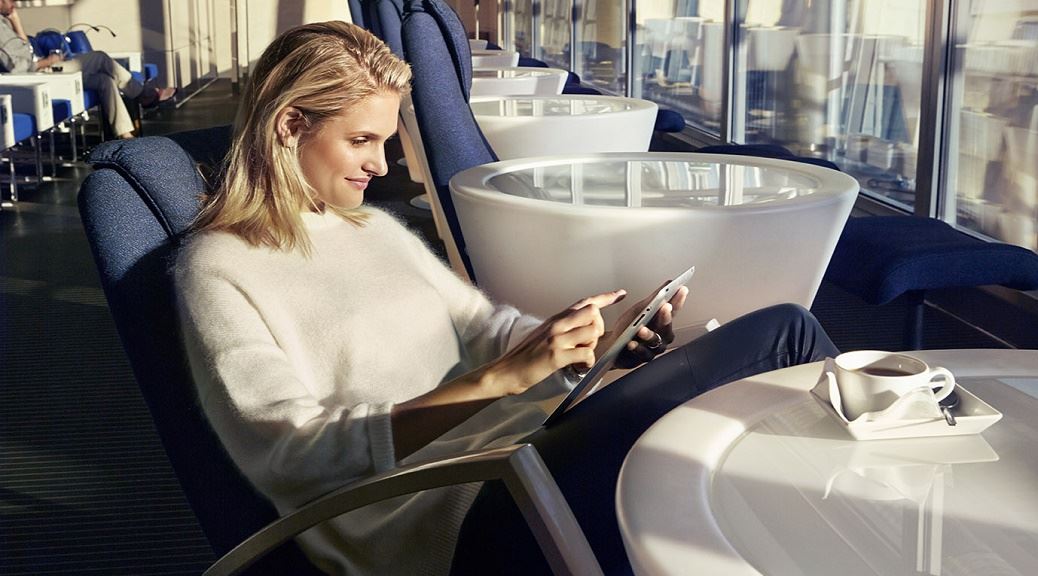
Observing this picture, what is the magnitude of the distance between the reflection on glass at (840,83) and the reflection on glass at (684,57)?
552 millimetres

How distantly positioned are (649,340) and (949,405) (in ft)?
2.05

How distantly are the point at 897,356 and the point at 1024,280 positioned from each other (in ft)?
6.33

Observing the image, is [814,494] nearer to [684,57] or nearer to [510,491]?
[510,491]

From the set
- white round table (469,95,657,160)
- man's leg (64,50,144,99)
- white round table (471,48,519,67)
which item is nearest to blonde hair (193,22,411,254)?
white round table (469,95,657,160)

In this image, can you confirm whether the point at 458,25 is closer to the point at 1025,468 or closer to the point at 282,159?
the point at 282,159

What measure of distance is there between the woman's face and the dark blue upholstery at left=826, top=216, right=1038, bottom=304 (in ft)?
5.30

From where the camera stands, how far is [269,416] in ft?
4.66

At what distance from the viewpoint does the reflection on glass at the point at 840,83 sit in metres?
4.89

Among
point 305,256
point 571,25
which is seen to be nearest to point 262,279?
point 305,256

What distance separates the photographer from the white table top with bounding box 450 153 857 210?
92.3 inches

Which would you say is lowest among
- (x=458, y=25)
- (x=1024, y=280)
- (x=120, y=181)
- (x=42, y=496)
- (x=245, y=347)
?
(x=42, y=496)

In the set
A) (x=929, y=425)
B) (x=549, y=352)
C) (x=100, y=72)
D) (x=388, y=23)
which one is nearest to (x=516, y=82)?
(x=388, y=23)

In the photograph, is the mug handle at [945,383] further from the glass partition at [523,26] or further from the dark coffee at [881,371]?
the glass partition at [523,26]

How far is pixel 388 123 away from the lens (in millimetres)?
1745
